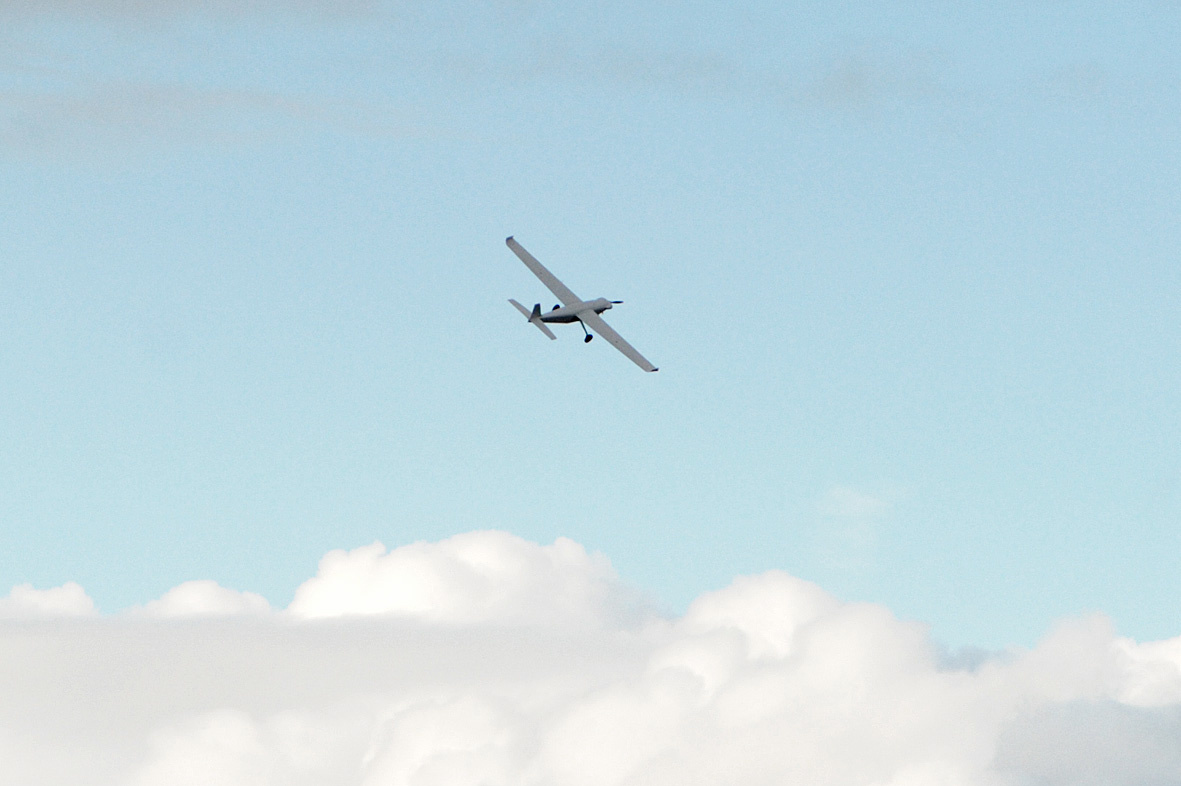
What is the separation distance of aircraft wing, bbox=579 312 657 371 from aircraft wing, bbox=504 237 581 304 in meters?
5.42

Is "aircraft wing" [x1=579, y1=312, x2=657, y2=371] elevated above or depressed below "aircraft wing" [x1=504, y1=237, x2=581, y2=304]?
below

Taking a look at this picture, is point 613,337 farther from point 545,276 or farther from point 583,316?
point 545,276

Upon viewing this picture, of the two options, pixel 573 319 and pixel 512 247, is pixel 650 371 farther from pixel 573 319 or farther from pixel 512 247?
pixel 512 247

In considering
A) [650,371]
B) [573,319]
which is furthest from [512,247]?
[650,371]

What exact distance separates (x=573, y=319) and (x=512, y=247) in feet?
78.4

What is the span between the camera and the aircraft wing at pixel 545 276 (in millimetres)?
154375

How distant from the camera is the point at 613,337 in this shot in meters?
143

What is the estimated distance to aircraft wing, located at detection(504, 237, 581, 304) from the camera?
15438 centimetres

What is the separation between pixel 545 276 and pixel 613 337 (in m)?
20.4

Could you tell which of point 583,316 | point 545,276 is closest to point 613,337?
point 583,316

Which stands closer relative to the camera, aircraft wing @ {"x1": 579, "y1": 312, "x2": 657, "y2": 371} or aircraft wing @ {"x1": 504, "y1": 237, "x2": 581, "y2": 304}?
aircraft wing @ {"x1": 579, "y1": 312, "x2": 657, "y2": 371}

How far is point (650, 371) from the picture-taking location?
440 feet

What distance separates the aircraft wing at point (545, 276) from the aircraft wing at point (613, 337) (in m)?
5.42

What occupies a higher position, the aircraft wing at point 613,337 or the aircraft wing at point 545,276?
the aircraft wing at point 545,276
